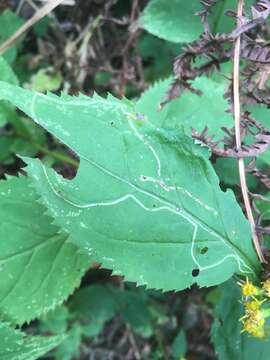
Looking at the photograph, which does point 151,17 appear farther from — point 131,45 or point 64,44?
point 64,44

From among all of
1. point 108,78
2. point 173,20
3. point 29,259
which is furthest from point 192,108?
point 29,259

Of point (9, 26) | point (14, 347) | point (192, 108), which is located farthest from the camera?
point (9, 26)

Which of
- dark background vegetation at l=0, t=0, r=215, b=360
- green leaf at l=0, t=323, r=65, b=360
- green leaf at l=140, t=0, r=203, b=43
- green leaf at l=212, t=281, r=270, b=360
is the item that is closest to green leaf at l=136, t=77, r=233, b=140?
green leaf at l=140, t=0, r=203, b=43

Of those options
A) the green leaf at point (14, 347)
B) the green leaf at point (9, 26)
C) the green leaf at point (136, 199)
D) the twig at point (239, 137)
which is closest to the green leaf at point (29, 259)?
the green leaf at point (14, 347)

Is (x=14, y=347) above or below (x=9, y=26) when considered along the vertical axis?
below

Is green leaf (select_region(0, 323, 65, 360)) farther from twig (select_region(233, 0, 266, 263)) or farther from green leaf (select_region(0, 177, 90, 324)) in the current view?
twig (select_region(233, 0, 266, 263))

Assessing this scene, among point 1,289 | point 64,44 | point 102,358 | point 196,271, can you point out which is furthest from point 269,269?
point 64,44

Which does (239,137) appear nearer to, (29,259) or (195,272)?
(195,272)

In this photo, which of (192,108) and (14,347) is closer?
(14,347)

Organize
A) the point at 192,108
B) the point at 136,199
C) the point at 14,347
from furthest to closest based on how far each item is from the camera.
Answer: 1. the point at 192,108
2. the point at 14,347
3. the point at 136,199

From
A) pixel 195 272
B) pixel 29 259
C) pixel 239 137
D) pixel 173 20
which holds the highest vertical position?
pixel 173 20
